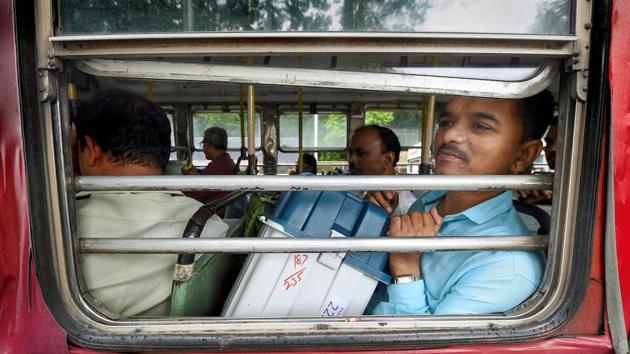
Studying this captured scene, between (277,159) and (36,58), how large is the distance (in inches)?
166

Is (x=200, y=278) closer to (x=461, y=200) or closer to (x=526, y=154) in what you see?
(x=461, y=200)

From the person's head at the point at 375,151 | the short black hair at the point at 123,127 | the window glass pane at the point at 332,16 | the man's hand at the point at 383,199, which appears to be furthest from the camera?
the person's head at the point at 375,151

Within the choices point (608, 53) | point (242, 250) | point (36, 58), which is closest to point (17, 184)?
point (36, 58)

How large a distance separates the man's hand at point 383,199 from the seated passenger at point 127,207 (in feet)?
2.37

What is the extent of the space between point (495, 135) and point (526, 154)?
0.19 meters

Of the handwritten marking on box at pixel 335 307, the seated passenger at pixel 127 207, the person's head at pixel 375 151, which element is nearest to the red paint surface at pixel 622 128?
the handwritten marking on box at pixel 335 307

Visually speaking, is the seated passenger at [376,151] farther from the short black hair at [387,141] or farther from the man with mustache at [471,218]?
the man with mustache at [471,218]

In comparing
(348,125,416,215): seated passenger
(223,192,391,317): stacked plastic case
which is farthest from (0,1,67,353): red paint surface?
(348,125,416,215): seated passenger

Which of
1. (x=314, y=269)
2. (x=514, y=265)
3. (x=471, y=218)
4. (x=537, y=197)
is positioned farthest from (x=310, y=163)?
(x=514, y=265)

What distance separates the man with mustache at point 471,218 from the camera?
1.33m

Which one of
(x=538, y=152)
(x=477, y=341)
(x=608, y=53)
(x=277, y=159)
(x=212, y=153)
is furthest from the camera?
(x=277, y=159)

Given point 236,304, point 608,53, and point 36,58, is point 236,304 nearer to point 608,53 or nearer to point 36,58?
point 36,58

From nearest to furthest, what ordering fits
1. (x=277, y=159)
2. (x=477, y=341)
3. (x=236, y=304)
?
(x=477, y=341) → (x=236, y=304) → (x=277, y=159)

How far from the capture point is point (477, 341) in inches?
44.9
